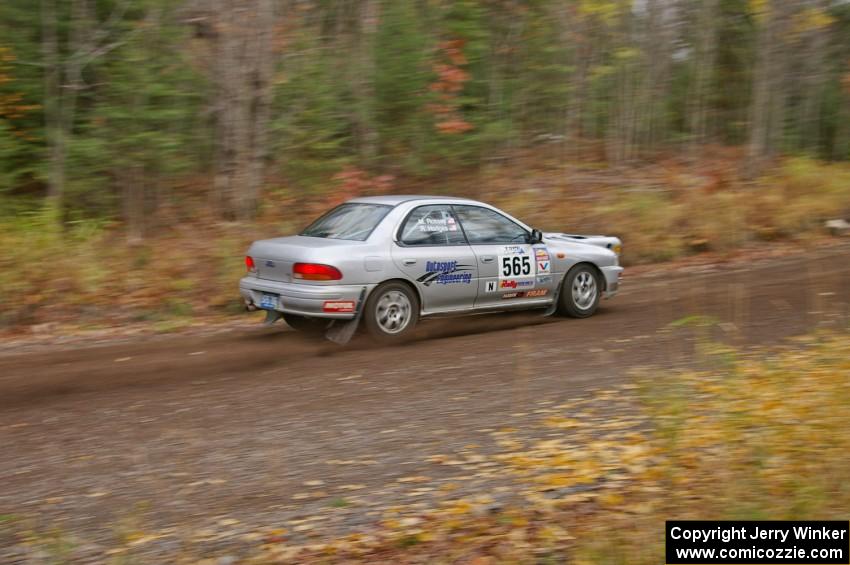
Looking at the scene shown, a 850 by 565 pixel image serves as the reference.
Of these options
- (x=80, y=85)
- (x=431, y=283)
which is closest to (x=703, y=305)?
(x=431, y=283)

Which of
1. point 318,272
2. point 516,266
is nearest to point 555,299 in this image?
point 516,266

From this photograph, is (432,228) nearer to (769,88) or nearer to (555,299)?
(555,299)

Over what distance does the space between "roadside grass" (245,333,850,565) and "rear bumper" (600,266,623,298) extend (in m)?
4.39

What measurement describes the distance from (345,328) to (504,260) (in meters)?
2.10

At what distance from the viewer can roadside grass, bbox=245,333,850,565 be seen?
441cm

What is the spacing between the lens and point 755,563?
401 centimetres

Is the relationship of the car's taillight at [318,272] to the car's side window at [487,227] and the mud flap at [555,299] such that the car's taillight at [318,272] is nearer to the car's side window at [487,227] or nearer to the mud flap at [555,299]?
the car's side window at [487,227]

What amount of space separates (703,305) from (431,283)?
3.92 meters

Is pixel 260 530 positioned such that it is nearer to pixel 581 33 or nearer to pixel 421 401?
pixel 421 401

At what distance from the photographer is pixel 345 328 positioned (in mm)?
9523

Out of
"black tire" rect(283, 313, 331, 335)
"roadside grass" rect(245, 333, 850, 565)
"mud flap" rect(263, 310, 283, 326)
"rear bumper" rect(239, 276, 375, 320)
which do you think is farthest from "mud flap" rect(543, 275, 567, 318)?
"roadside grass" rect(245, 333, 850, 565)

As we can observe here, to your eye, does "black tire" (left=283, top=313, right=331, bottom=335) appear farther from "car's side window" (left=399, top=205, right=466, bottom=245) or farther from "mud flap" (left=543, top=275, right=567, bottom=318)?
"mud flap" (left=543, top=275, right=567, bottom=318)

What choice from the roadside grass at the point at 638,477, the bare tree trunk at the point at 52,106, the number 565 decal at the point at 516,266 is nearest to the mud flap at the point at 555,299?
the number 565 decal at the point at 516,266

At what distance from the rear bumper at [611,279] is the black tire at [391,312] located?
2795mm
